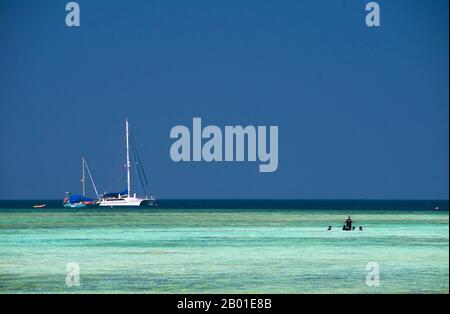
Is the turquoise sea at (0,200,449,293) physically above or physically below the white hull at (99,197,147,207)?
below

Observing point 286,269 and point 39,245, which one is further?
point 39,245

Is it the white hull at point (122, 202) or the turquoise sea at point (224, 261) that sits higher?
the white hull at point (122, 202)

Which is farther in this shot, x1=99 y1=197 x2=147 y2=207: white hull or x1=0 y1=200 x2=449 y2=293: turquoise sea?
x1=99 y1=197 x2=147 y2=207: white hull

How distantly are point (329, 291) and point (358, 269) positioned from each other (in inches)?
322

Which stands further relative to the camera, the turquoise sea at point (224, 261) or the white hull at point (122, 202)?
the white hull at point (122, 202)

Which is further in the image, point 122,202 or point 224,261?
point 122,202

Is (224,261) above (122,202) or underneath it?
underneath

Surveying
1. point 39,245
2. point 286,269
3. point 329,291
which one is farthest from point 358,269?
point 39,245

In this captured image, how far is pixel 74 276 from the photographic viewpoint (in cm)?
3628

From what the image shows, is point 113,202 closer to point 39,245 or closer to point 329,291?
point 39,245
